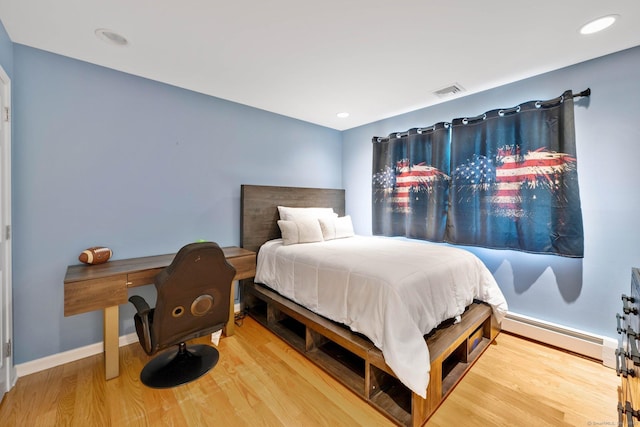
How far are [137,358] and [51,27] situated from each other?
249cm

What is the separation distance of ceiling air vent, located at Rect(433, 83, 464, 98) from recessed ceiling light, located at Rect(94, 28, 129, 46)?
2797 mm

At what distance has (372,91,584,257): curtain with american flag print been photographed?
228 cm

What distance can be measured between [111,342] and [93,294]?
1.34 feet

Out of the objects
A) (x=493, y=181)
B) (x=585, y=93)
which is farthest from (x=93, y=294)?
(x=585, y=93)

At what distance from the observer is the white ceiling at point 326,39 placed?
1.61m

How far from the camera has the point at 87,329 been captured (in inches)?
88.4

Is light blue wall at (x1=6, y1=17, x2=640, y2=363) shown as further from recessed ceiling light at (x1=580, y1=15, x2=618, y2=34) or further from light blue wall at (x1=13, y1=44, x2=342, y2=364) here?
recessed ceiling light at (x1=580, y1=15, x2=618, y2=34)

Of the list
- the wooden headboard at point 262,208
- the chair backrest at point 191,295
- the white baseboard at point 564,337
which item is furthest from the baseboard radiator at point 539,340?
the wooden headboard at point 262,208

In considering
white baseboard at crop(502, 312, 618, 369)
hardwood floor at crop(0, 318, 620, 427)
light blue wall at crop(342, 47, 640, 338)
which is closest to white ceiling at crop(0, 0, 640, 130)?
light blue wall at crop(342, 47, 640, 338)

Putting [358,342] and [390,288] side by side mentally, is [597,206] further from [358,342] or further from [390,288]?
[358,342]

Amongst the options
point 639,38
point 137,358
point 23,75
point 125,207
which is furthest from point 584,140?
point 23,75

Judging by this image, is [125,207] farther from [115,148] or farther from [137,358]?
[137,358]

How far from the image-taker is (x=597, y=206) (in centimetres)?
220

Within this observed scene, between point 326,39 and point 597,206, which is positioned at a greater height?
point 326,39
